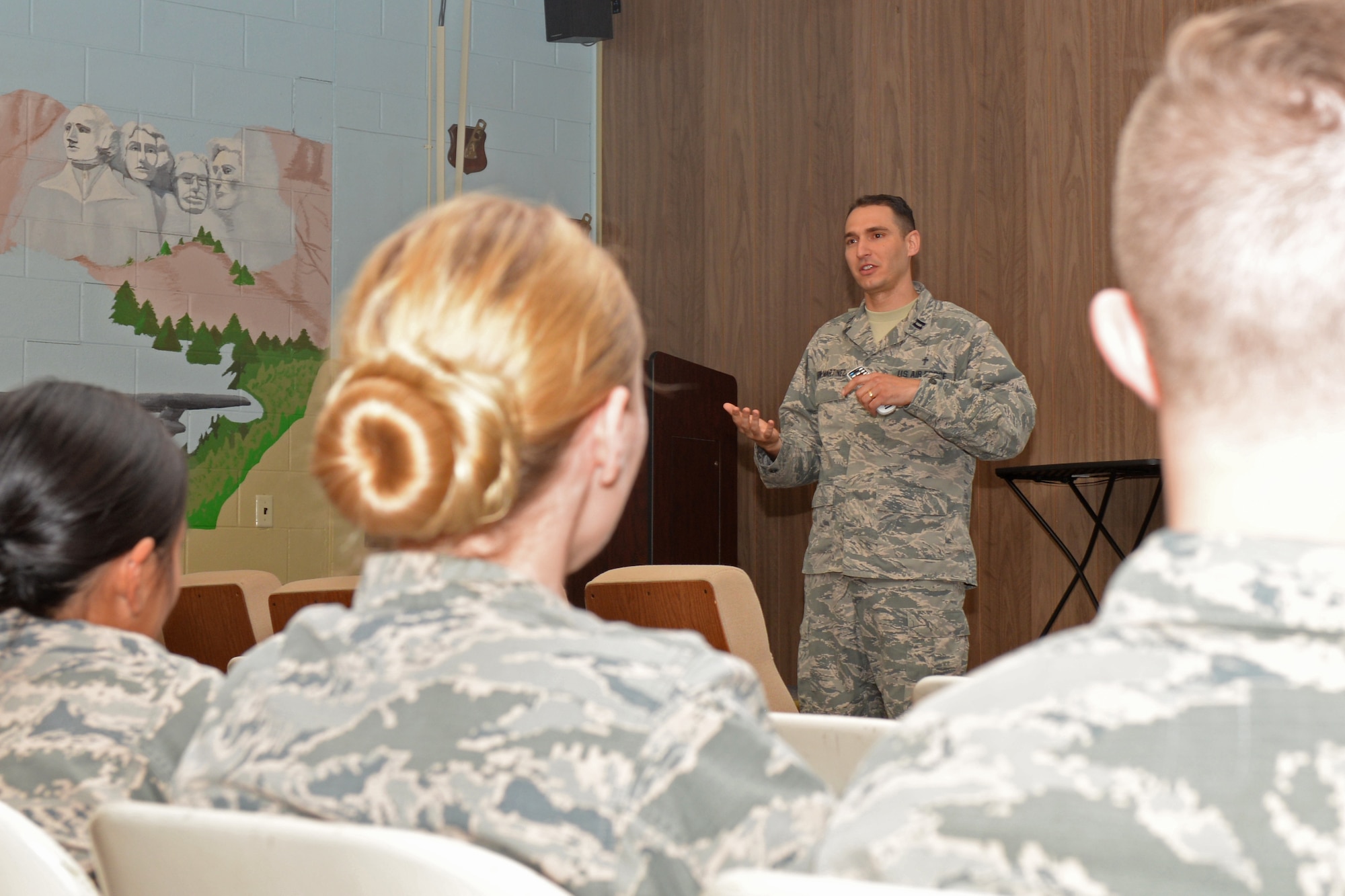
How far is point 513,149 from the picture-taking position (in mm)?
5695

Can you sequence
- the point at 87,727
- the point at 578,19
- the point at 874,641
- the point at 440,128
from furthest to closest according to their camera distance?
the point at 578,19
the point at 440,128
the point at 874,641
the point at 87,727

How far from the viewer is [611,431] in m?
0.88

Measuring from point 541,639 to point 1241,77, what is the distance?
465 mm

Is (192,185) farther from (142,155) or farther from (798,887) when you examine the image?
(798,887)

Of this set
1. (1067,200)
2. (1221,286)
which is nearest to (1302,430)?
(1221,286)

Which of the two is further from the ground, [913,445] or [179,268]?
[179,268]

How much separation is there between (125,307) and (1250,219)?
496 centimetres

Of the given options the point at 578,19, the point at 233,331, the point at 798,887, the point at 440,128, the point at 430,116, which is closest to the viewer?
the point at 798,887

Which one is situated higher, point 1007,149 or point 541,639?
point 1007,149

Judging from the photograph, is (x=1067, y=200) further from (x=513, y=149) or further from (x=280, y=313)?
(x=280, y=313)

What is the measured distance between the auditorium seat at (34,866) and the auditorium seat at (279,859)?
0.03m

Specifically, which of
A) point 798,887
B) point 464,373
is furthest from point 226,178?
point 798,887

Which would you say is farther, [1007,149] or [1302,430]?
[1007,149]

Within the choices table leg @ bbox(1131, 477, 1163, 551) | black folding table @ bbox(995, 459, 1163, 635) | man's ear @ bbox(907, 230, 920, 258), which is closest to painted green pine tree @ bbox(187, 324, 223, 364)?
man's ear @ bbox(907, 230, 920, 258)
